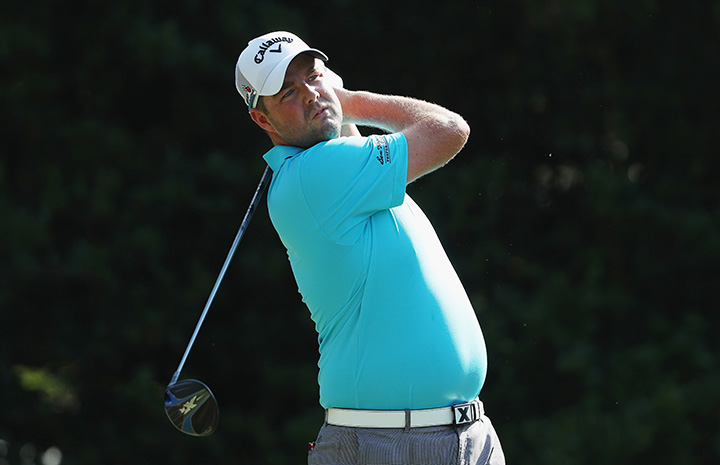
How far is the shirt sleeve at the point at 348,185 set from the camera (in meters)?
2.41

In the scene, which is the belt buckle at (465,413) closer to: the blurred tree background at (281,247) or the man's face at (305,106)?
the man's face at (305,106)

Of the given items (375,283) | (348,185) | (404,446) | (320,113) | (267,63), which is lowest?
(404,446)

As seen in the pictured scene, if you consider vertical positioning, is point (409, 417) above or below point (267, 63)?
below

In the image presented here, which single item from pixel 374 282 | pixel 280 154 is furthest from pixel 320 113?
pixel 374 282

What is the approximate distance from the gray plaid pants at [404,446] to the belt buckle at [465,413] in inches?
0.7

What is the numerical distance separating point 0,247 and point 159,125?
1.37m

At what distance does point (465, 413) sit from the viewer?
2410mm

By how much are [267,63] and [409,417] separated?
926 mm

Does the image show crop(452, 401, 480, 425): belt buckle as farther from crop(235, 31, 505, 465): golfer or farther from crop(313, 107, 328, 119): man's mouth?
crop(313, 107, 328, 119): man's mouth

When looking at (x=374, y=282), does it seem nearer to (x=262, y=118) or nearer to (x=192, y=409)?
(x=262, y=118)

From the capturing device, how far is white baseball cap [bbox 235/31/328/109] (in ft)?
8.20

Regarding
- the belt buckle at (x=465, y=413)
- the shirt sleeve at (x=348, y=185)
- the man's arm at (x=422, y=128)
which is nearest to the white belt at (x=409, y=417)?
the belt buckle at (x=465, y=413)

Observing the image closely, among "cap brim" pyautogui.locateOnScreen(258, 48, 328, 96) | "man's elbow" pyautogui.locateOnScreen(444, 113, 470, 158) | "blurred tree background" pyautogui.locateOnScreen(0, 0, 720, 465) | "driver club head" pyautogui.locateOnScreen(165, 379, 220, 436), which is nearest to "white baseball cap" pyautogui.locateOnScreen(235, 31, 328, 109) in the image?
"cap brim" pyautogui.locateOnScreen(258, 48, 328, 96)

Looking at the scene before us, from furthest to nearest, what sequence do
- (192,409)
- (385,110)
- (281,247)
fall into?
1. (281,247)
2. (192,409)
3. (385,110)
